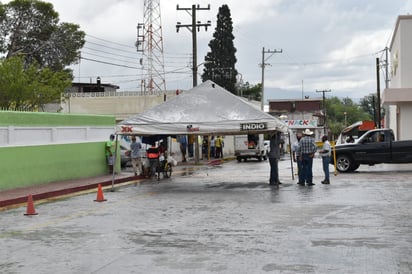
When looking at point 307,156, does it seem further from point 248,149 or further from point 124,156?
point 248,149

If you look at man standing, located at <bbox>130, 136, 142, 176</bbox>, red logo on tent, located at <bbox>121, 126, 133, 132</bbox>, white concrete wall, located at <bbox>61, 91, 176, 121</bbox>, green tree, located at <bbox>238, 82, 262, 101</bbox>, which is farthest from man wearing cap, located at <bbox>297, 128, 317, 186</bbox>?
green tree, located at <bbox>238, 82, 262, 101</bbox>

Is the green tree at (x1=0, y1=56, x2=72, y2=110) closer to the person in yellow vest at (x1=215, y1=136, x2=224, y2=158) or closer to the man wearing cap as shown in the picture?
the person in yellow vest at (x1=215, y1=136, x2=224, y2=158)

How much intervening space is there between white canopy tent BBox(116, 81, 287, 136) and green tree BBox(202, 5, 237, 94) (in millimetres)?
46014

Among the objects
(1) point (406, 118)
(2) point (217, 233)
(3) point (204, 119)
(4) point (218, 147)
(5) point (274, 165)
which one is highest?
(1) point (406, 118)

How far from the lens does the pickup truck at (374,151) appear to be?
25.3 m

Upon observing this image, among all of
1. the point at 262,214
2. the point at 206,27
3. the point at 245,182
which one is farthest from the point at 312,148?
the point at 206,27

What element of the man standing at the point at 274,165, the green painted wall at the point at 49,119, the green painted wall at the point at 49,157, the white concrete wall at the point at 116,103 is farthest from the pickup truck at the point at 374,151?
the white concrete wall at the point at 116,103

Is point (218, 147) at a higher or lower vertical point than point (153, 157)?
higher

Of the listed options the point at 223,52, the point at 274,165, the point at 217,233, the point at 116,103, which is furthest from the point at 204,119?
the point at 223,52

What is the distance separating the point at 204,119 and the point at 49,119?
5524mm

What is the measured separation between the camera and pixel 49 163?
69.0ft

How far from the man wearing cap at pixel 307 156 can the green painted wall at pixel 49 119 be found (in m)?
8.61

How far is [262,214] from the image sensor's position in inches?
524

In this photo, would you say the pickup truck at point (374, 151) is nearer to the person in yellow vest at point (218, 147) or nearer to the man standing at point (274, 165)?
the man standing at point (274, 165)
